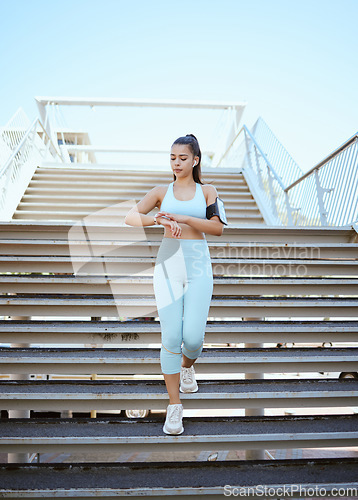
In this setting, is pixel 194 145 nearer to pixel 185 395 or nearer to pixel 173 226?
pixel 173 226

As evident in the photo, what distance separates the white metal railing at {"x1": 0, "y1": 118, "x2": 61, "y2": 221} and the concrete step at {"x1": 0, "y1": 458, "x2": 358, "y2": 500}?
429cm

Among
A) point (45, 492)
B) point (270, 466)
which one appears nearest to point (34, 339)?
point (45, 492)

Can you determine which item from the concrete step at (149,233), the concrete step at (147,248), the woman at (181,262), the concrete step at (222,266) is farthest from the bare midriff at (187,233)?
the concrete step at (149,233)

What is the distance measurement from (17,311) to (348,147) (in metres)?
4.44

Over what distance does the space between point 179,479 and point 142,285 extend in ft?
6.15

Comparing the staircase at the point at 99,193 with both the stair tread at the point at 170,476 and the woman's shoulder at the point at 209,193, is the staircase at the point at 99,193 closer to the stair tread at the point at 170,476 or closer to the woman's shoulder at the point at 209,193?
the woman's shoulder at the point at 209,193

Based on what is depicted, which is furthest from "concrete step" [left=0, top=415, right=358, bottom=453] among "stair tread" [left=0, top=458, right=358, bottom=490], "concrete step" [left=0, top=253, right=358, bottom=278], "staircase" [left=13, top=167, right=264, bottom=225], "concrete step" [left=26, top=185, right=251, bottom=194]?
"concrete step" [left=26, top=185, right=251, bottom=194]

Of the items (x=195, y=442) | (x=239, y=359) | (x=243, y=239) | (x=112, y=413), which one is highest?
(x=243, y=239)

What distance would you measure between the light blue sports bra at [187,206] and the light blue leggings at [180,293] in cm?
16

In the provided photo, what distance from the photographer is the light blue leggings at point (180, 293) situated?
223 centimetres

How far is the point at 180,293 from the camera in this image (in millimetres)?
2236

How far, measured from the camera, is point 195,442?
8.01 feet

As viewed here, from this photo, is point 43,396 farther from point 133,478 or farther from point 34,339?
point 133,478

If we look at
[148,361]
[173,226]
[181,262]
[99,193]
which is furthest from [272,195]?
[173,226]
